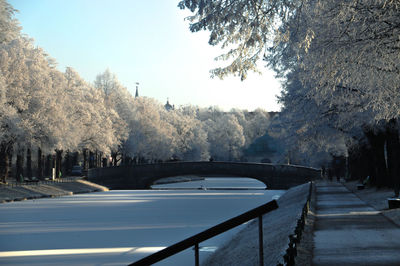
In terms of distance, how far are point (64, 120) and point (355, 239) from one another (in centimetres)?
4154

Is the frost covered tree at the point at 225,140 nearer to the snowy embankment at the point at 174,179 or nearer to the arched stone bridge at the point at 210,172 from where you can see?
the snowy embankment at the point at 174,179

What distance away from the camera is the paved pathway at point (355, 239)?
11.3m

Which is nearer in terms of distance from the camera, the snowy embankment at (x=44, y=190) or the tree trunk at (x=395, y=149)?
the tree trunk at (x=395, y=149)

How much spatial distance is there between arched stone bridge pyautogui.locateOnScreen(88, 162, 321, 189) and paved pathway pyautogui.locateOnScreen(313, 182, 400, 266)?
49.1m

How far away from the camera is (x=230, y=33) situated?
1207 centimetres

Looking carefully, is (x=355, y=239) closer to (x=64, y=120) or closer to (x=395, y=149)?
(x=395, y=149)

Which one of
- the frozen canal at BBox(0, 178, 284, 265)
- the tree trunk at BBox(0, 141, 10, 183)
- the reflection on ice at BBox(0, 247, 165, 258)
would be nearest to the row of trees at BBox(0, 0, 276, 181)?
the tree trunk at BBox(0, 141, 10, 183)

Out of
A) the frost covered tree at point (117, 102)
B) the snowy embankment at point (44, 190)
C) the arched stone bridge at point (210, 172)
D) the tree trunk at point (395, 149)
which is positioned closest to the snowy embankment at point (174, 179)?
the frost covered tree at point (117, 102)

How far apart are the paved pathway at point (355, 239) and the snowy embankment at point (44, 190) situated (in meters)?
28.3

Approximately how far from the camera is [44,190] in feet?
163

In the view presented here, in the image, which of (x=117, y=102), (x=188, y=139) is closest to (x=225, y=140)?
(x=188, y=139)

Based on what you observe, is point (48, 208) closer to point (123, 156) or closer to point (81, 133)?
point (81, 133)

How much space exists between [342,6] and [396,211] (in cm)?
1170

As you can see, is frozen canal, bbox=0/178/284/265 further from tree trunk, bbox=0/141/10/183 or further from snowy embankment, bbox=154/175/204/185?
snowy embankment, bbox=154/175/204/185
